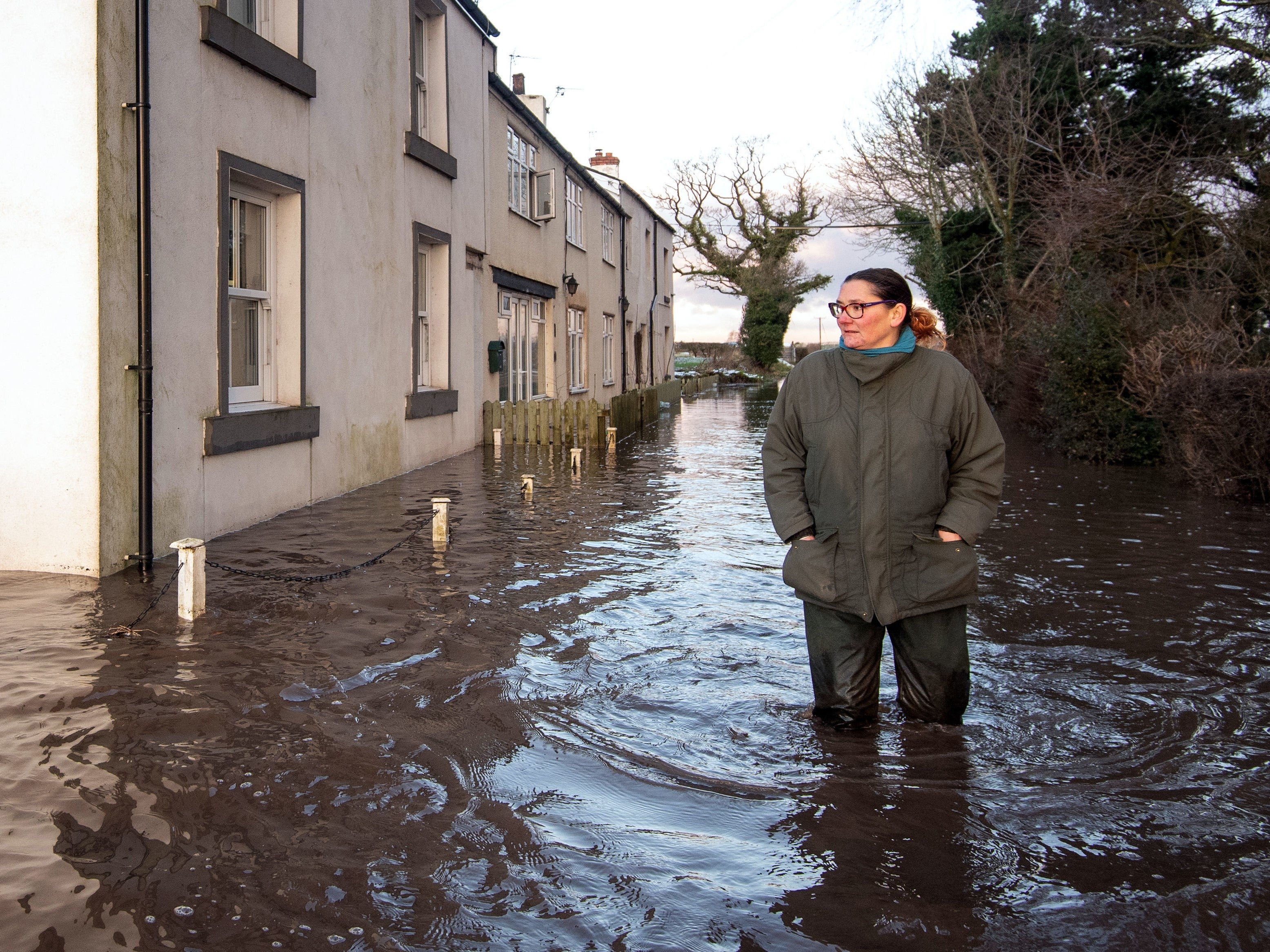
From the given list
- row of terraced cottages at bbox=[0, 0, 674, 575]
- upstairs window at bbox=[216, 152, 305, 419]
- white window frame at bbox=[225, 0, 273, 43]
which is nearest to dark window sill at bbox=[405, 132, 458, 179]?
row of terraced cottages at bbox=[0, 0, 674, 575]

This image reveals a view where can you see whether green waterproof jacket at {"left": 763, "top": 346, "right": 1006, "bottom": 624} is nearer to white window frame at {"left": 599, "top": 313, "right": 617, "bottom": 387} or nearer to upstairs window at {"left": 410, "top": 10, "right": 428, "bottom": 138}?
upstairs window at {"left": 410, "top": 10, "right": 428, "bottom": 138}

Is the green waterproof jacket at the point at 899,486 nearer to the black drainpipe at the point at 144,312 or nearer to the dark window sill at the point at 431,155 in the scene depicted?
the black drainpipe at the point at 144,312

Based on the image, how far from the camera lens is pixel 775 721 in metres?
5.13

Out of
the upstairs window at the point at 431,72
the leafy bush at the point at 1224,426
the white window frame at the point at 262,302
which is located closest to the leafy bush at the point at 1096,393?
the leafy bush at the point at 1224,426

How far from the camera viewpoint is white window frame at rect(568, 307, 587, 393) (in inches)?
1003

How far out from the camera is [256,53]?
941 cm

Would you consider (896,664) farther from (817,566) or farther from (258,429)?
(258,429)

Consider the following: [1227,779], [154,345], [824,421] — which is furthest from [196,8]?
[1227,779]

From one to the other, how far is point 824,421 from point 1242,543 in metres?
7.10

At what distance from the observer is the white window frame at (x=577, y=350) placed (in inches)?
1003

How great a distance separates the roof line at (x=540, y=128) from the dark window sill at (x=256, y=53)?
7622 mm

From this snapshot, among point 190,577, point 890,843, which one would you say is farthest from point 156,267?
point 890,843

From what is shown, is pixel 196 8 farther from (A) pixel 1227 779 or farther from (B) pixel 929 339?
(A) pixel 1227 779

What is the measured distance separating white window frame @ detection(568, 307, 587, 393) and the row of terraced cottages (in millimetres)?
6910
